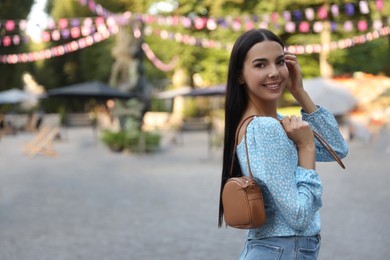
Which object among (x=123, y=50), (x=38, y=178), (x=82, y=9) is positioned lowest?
(x=38, y=178)

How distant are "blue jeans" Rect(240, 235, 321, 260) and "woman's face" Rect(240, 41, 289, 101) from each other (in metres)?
0.48

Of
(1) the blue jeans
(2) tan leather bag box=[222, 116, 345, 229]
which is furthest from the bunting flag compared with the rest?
(2) tan leather bag box=[222, 116, 345, 229]

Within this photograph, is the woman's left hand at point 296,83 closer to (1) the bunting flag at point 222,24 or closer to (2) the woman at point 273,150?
(2) the woman at point 273,150

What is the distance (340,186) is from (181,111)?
84.2ft

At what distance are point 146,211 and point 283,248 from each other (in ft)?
22.0

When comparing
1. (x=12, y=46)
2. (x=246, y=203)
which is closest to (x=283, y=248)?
(x=246, y=203)

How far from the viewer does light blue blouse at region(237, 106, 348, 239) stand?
6.39 feet

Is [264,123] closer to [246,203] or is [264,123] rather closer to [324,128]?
[246,203]

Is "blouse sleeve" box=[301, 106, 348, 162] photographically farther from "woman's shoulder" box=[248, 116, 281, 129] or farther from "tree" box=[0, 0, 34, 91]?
"tree" box=[0, 0, 34, 91]

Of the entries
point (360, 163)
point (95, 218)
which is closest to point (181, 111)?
point (360, 163)

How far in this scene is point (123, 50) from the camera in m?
23.9

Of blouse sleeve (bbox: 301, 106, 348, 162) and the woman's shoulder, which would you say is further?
blouse sleeve (bbox: 301, 106, 348, 162)

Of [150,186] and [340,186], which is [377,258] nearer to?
[340,186]

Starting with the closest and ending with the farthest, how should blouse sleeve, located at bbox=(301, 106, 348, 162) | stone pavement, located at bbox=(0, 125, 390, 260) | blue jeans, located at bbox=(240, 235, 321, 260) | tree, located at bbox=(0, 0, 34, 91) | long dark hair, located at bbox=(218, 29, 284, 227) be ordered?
1. blue jeans, located at bbox=(240, 235, 321, 260)
2. long dark hair, located at bbox=(218, 29, 284, 227)
3. blouse sleeve, located at bbox=(301, 106, 348, 162)
4. stone pavement, located at bbox=(0, 125, 390, 260)
5. tree, located at bbox=(0, 0, 34, 91)
